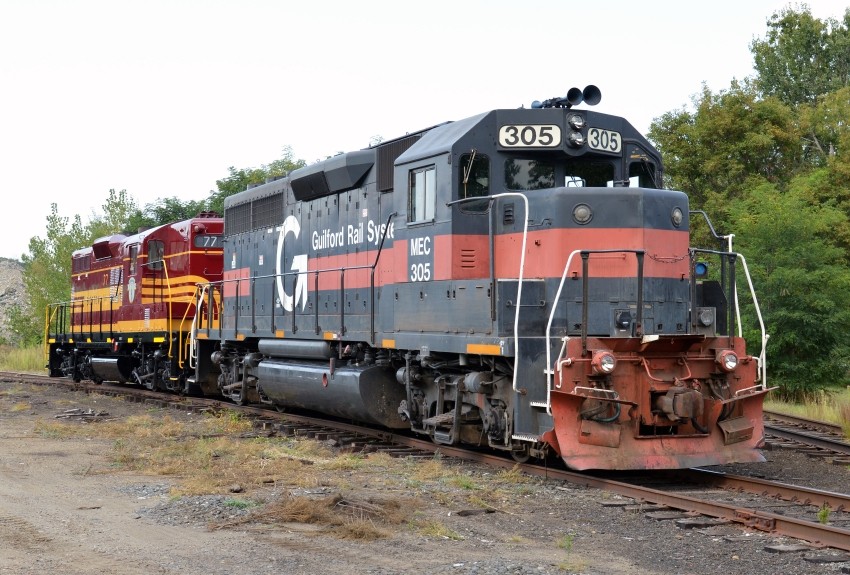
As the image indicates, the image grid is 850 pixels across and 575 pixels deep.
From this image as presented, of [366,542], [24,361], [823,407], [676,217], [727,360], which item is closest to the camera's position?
[366,542]

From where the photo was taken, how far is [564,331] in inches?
351

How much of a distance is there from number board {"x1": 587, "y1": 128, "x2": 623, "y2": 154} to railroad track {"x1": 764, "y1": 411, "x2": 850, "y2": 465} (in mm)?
3975

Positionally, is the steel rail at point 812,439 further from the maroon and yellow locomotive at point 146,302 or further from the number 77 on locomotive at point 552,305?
the maroon and yellow locomotive at point 146,302

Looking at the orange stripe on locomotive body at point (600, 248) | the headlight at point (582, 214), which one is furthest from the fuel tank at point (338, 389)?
the headlight at point (582, 214)

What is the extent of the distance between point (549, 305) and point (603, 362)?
954mm

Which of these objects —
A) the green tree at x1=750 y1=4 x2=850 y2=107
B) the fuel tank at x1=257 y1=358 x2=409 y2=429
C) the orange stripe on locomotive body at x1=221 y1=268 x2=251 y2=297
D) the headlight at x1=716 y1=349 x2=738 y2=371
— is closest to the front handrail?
the headlight at x1=716 y1=349 x2=738 y2=371

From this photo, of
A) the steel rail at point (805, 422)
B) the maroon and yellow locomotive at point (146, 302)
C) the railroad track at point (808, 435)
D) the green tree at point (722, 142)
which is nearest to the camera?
the railroad track at point (808, 435)

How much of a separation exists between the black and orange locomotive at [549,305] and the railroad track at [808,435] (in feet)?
6.39

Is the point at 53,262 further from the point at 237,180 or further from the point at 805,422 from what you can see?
the point at 805,422

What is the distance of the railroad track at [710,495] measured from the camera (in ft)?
21.9

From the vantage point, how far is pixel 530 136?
9.51m

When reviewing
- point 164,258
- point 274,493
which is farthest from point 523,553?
point 164,258

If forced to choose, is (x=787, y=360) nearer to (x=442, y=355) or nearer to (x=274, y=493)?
(x=442, y=355)

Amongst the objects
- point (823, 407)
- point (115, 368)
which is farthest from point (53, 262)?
point (823, 407)
